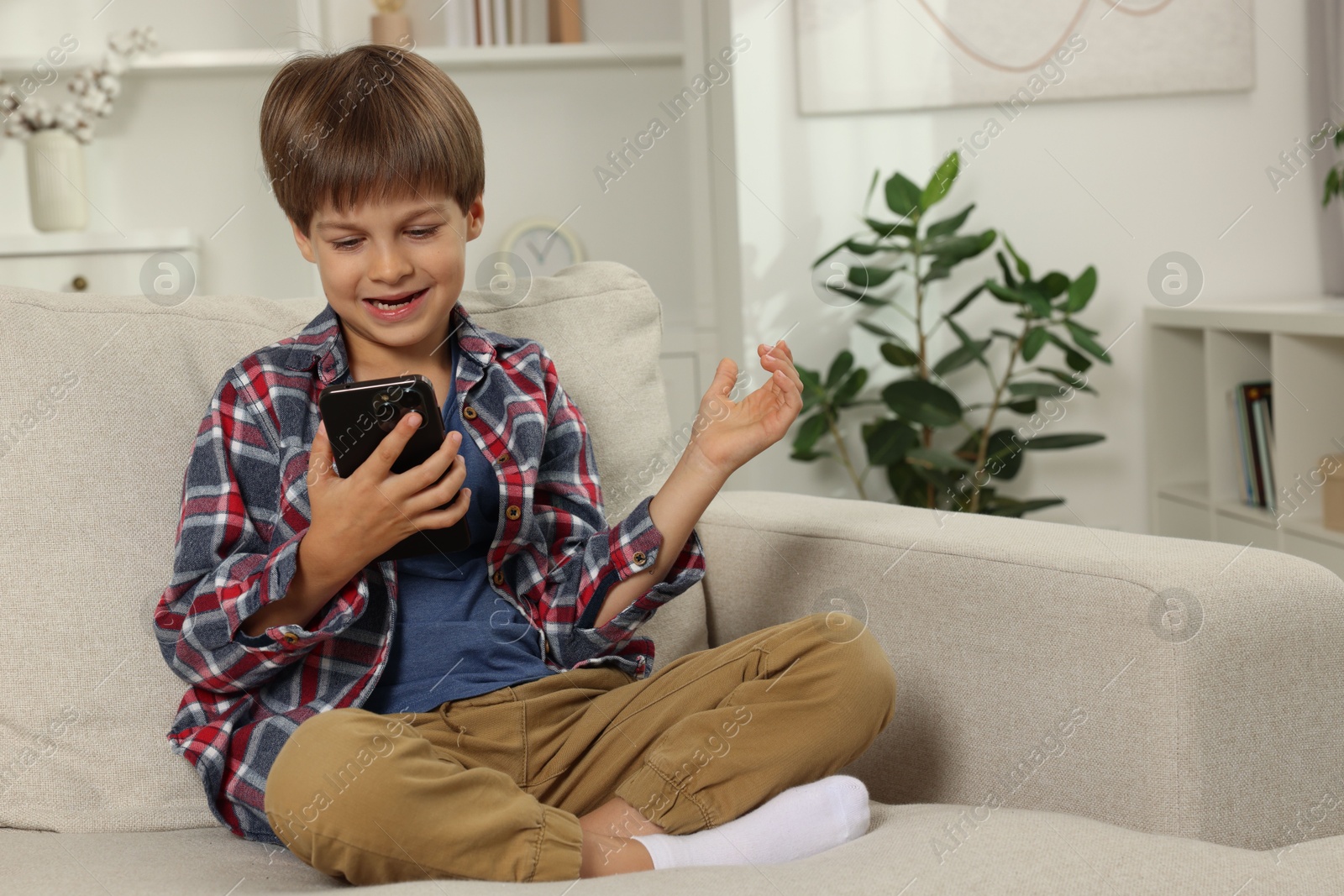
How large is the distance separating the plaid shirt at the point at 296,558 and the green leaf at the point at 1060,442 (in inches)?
52.6

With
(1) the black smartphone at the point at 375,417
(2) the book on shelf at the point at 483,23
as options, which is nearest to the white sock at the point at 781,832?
(1) the black smartphone at the point at 375,417

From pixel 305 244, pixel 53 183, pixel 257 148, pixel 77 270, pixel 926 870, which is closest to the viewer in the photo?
pixel 926 870

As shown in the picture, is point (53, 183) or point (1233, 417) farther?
point (53, 183)

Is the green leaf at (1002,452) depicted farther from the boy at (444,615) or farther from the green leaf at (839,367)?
the boy at (444,615)

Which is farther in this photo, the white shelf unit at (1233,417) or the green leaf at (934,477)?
the green leaf at (934,477)

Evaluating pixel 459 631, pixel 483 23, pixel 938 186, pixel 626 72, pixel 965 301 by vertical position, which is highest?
pixel 483 23

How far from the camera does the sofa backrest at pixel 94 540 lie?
92 cm

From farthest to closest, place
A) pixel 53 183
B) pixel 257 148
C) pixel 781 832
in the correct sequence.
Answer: pixel 257 148 → pixel 53 183 → pixel 781 832

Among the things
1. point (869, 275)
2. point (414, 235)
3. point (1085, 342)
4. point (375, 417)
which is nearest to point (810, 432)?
point (869, 275)

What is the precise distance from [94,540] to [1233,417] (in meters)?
2.01

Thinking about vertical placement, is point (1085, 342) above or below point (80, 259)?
below

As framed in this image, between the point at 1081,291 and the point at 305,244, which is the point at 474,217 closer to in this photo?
the point at 305,244

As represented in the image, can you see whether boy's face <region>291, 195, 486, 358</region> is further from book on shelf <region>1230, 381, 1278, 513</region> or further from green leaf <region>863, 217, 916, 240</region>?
book on shelf <region>1230, 381, 1278, 513</region>

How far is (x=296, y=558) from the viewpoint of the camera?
0.90m
